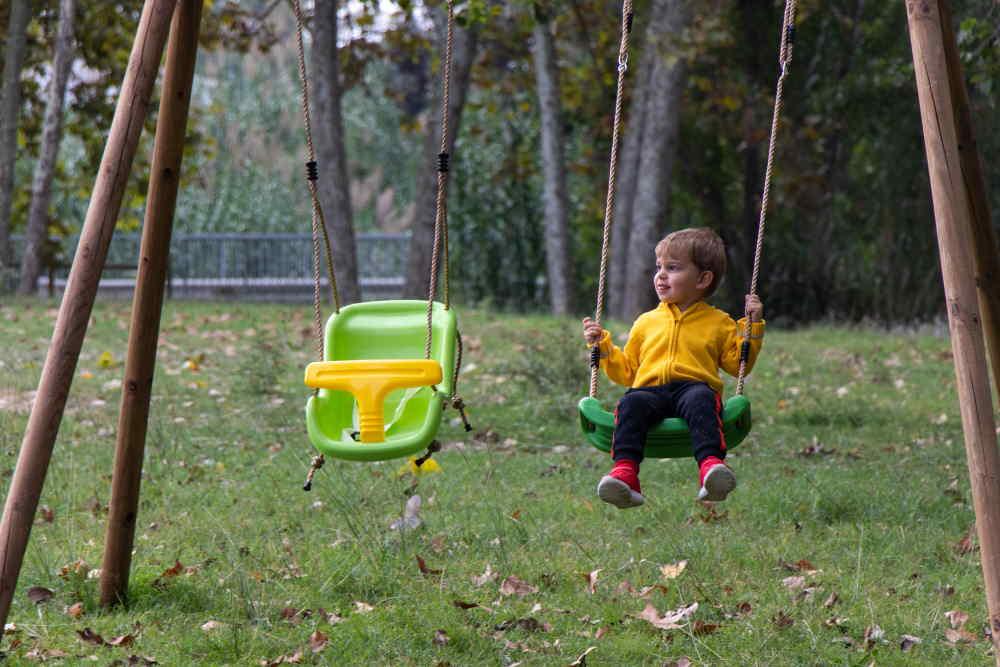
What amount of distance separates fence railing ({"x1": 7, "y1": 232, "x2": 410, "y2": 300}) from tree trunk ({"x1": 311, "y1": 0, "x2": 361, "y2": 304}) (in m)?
7.48

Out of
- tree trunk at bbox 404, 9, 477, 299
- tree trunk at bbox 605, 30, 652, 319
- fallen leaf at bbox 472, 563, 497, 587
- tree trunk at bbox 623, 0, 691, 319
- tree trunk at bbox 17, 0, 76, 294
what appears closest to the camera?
fallen leaf at bbox 472, 563, 497, 587

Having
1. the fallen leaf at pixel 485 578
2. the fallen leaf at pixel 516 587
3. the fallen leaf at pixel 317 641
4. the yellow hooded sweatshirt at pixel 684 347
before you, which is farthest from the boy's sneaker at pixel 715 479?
the fallen leaf at pixel 317 641

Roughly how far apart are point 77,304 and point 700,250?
2.20m

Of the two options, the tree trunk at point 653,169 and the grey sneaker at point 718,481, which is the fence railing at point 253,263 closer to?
the tree trunk at point 653,169

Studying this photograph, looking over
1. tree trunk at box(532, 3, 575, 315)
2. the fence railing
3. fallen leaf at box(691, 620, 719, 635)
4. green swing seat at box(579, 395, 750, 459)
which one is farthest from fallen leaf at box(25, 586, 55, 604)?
the fence railing

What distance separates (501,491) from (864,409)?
3.76 meters

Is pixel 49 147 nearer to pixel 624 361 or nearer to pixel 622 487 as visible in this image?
pixel 624 361

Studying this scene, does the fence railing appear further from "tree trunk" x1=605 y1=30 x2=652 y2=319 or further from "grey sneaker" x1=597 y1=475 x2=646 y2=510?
"grey sneaker" x1=597 y1=475 x2=646 y2=510

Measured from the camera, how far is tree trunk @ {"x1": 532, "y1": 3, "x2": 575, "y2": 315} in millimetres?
16703

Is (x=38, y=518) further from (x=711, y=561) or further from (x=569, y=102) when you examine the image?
(x=569, y=102)

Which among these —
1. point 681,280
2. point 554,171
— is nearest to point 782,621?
point 681,280

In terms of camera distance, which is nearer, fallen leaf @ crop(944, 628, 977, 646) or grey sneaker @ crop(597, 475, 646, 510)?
grey sneaker @ crop(597, 475, 646, 510)

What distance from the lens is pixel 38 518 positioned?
21.3 feet

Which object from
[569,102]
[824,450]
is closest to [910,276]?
[569,102]
